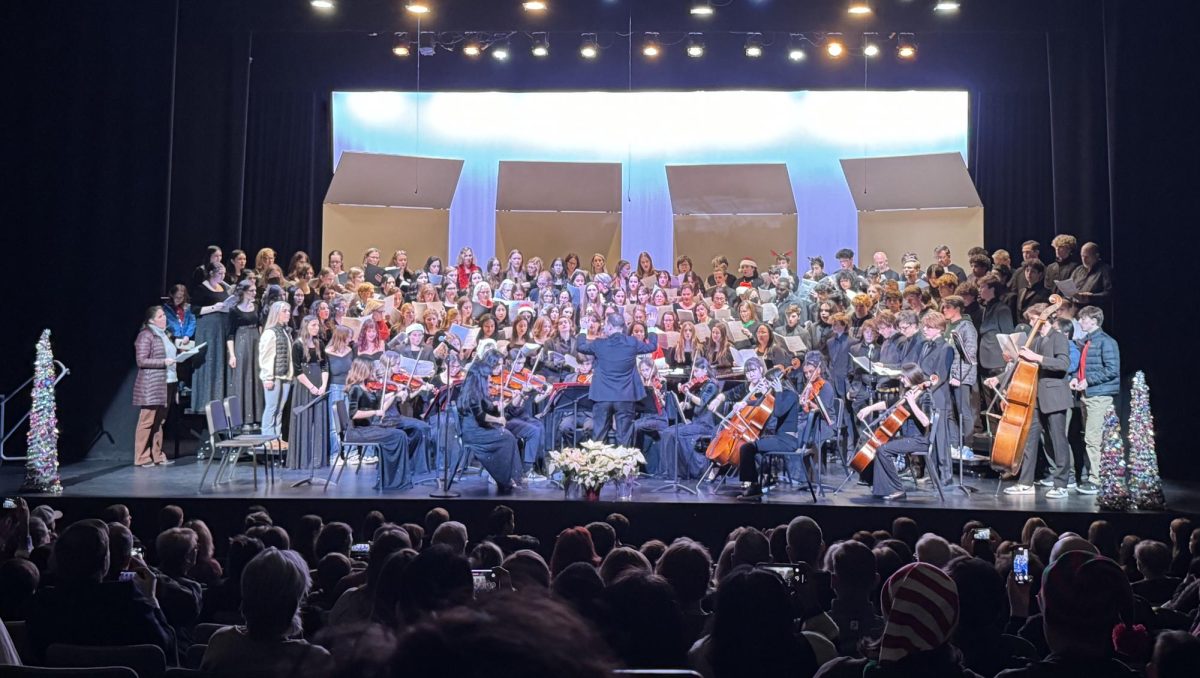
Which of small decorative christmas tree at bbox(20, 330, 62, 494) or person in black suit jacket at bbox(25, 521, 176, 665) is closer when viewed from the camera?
person in black suit jacket at bbox(25, 521, 176, 665)

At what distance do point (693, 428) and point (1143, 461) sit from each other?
142 inches

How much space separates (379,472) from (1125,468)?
5760 mm

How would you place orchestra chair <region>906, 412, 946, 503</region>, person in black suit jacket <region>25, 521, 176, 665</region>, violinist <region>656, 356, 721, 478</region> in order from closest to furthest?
person in black suit jacket <region>25, 521, 176, 665</region> < orchestra chair <region>906, 412, 946, 503</region> < violinist <region>656, 356, 721, 478</region>

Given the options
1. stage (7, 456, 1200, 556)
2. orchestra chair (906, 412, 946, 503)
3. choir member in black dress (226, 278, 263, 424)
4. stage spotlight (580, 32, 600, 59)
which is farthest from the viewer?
stage spotlight (580, 32, 600, 59)

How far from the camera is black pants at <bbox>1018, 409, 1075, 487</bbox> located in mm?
9258

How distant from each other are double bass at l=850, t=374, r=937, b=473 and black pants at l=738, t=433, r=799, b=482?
520 mm

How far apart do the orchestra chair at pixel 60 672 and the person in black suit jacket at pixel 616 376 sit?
23.7ft

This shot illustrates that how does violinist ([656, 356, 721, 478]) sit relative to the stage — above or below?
→ above

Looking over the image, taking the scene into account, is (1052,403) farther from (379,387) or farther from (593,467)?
(379,387)

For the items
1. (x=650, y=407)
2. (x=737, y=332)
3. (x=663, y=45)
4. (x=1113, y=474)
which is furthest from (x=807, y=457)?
(x=663, y=45)

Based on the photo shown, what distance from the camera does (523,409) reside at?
9.88 metres

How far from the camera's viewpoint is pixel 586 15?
12.7 metres

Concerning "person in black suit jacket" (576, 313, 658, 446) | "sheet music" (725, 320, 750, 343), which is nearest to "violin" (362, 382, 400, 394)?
"person in black suit jacket" (576, 313, 658, 446)

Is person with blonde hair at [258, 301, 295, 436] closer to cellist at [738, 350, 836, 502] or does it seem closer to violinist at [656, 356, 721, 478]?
violinist at [656, 356, 721, 478]
